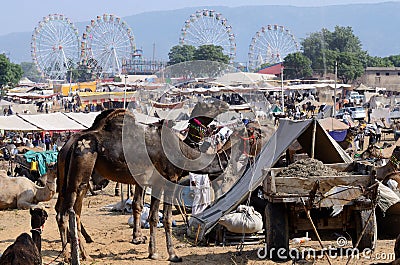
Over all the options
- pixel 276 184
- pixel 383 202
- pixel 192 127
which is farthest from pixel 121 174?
pixel 383 202

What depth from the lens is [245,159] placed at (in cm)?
1178

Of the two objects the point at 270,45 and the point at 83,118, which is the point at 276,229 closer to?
the point at 83,118

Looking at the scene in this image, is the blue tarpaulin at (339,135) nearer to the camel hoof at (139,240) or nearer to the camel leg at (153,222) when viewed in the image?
the camel hoof at (139,240)

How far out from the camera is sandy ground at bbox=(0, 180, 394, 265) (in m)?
9.18

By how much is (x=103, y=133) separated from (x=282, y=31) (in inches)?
3103

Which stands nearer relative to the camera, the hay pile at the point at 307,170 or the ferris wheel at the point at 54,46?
the hay pile at the point at 307,170

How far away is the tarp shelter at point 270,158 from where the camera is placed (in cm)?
977

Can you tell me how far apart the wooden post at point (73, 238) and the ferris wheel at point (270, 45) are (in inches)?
2893

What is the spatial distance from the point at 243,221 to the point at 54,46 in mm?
92549

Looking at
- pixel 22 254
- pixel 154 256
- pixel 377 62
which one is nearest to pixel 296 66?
pixel 377 62

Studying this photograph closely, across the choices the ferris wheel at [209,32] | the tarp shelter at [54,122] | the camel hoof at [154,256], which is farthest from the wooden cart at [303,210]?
the ferris wheel at [209,32]

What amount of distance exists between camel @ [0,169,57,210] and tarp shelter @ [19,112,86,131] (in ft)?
22.9

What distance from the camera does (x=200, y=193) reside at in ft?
37.7

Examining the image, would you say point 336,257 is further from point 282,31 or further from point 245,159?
point 282,31
